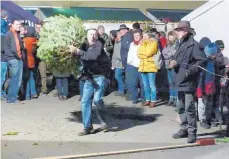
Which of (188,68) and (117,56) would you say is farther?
(117,56)

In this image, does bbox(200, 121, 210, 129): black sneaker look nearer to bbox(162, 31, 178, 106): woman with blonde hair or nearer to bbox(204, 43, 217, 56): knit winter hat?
bbox(204, 43, 217, 56): knit winter hat

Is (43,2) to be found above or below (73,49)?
above

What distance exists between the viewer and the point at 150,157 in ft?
24.4

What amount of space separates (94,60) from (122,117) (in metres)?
2.36

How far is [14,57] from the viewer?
1150cm

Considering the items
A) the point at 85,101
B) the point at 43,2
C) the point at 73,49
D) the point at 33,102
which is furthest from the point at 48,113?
the point at 43,2

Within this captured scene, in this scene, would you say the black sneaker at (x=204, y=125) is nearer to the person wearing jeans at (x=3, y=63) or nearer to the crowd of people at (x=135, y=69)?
the crowd of people at (x=135, y=69)

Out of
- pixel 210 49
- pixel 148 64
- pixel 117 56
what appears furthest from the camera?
pixel 117 56

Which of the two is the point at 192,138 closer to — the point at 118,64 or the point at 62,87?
the point at 118,64

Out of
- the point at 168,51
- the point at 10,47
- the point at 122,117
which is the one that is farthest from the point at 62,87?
the point at 168,51

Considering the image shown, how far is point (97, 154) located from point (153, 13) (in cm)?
1441

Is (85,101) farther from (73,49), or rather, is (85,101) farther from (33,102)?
(33,102)

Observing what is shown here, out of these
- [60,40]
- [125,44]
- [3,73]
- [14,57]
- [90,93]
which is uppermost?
[60,40]

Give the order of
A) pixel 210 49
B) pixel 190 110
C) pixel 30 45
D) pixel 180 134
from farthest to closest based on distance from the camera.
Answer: pixel 30 45, pixel 210 49, pixel 180 134, pixel 190 110
